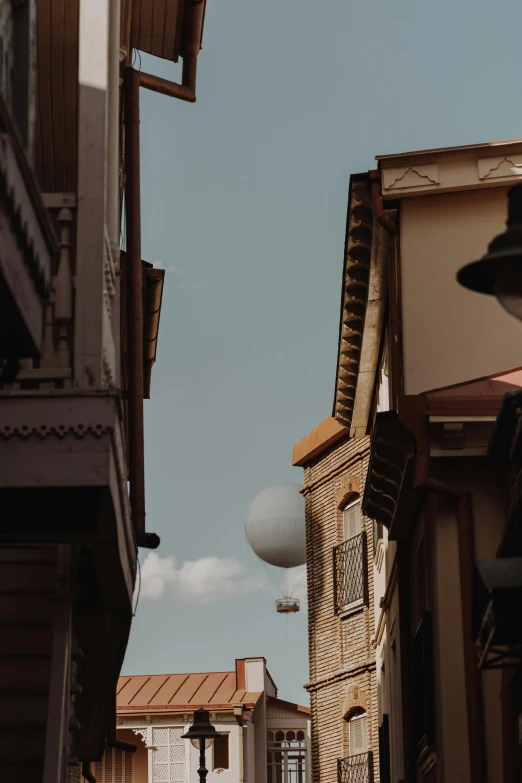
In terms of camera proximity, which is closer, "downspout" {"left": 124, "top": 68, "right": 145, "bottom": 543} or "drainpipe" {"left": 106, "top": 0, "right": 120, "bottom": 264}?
"drainpipe" {"left": 106, "top": 0, "right": 120, "bottom": 264}

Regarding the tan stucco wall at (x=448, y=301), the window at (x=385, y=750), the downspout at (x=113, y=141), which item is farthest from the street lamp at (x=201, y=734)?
the downspout at (x=113, y=141)

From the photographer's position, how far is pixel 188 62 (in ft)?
48.3

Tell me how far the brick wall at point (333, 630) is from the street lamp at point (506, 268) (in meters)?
15.9

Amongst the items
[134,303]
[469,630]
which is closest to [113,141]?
[134,303]

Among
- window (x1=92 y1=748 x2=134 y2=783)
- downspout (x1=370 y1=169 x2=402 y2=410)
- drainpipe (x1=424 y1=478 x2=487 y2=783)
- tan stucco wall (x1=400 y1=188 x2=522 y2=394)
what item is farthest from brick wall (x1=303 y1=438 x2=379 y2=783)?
window (x1=92 y1=748 x2=134 y2=783)

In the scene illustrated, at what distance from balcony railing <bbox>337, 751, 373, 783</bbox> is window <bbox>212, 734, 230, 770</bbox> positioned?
19894mm

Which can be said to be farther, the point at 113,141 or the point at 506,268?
the point at 113,141

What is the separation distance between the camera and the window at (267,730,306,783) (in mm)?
43375

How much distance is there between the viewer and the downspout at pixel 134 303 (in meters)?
11.0

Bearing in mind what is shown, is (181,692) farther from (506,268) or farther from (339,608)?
(506,268)

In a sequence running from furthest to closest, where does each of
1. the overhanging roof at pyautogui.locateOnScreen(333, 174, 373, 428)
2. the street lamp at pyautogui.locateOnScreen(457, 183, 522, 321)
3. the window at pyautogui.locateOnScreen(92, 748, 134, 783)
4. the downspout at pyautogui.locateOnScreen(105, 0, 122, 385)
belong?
the window at pyautogui.locateOnScreen(92, 748, 134, 783) → the overhanging roof at pyautogui.locateOnScreen(333, 174, 373, 428) → the downspout at pyautogui.locateOnScreen(105, 0, 122, 385) → the street lamp at pyautogui.locateOnScreen(457, 183, 522, 321)

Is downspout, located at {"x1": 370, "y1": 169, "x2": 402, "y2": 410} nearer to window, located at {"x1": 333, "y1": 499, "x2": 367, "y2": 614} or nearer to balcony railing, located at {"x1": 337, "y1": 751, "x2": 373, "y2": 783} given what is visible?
window, located at {"x1": 333, "y1": 499, "x2": 367, "y2": 614}

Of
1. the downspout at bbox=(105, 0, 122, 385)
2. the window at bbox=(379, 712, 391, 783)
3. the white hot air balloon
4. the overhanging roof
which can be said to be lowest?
the window at bbox=(379, 712, 391, 783)

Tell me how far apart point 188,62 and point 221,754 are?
30833mm
